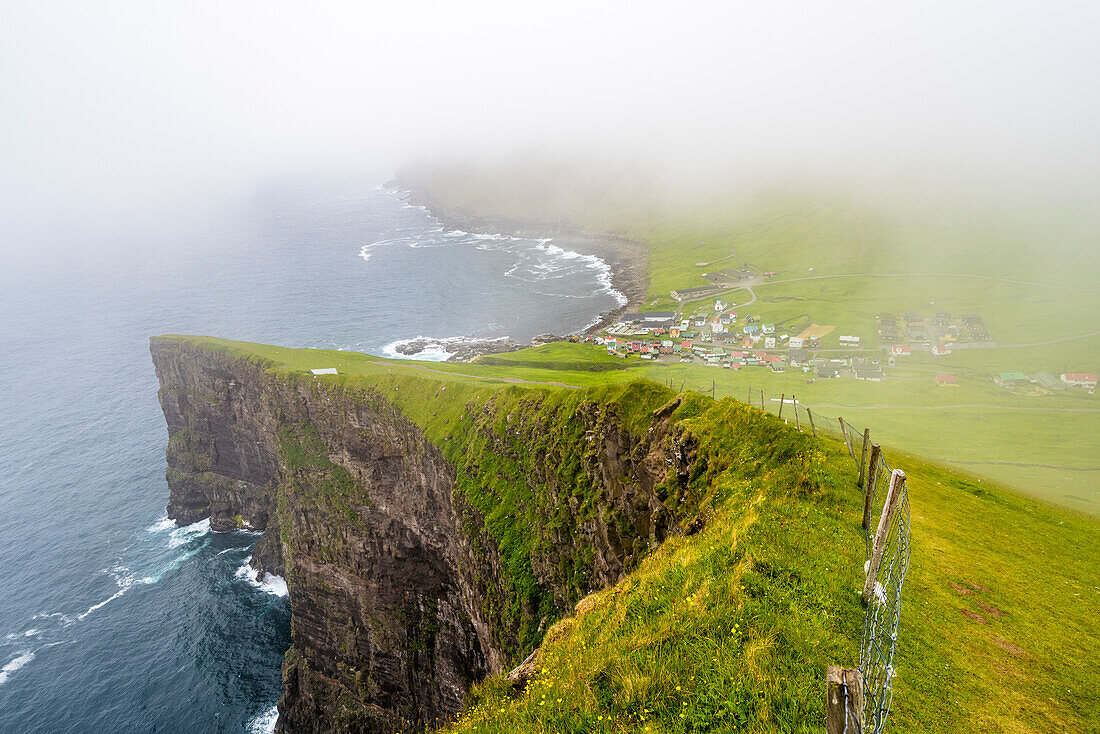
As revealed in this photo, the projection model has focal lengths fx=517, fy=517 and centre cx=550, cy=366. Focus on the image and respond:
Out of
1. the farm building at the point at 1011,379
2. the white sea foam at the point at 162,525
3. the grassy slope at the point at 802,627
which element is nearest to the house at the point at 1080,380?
the farm building at the point at 1011,379

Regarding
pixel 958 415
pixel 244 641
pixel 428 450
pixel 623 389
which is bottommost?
pixel 244 641

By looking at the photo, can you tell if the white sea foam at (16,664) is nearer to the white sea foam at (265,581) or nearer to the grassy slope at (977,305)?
the white sea foam at (265,581)

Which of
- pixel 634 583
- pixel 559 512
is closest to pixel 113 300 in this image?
pixel 559 512

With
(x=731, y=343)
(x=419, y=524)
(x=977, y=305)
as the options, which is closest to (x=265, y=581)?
(x=419, y=524)

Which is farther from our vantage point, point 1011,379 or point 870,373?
point 870,373

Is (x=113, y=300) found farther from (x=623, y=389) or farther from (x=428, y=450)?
(x=623, y=389)

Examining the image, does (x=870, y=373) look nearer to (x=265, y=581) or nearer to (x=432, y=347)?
(x=432, y=347)

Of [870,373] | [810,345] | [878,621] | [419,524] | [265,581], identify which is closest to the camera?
[878,621]

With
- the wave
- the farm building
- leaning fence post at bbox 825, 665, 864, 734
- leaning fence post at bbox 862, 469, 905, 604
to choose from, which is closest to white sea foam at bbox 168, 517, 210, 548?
the wave
